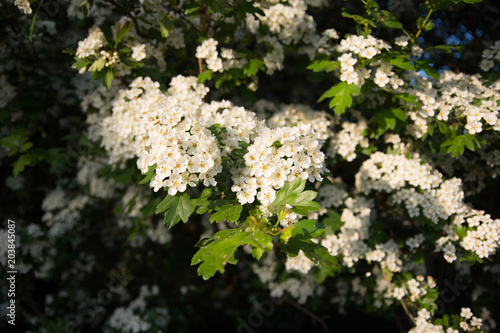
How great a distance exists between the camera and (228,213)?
2.00m

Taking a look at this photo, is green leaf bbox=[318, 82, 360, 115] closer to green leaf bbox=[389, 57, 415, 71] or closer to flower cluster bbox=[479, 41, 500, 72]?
green leaf bbox=[389, 57, 415, 71]

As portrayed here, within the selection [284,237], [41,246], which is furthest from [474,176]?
[41,246]

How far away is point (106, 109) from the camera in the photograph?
3.55 meters

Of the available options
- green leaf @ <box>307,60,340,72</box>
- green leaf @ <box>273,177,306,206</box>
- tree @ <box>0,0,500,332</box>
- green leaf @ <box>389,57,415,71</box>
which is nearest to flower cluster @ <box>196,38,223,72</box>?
tree @ <box>0,0,500,332</box>

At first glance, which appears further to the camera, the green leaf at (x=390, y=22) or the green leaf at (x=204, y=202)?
the green leaf at (x=390, y=22)

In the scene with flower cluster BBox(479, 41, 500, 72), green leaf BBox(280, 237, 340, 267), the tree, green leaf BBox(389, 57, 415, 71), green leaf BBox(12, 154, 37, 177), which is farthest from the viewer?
green leaf BBox(12, 154, 37, 177)

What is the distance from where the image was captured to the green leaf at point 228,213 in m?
1.93

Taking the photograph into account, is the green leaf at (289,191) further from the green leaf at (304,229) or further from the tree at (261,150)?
the green leaf at (304,229)

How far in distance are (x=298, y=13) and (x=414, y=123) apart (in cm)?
150

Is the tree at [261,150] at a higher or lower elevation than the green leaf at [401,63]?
lower

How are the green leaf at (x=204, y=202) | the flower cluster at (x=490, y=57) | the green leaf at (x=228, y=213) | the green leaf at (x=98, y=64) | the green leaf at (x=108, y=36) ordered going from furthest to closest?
the flower cluster at (x=490, y=57)
the green leaf at (x=108, y=36)
the green leaf at (x=98, y=64)
the green leaf at (x=204, y=202)
the green leaf at (x=228, y=213)

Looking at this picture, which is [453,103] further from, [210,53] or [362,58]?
[210,53]

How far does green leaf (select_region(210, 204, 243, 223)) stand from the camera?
76.2 inches

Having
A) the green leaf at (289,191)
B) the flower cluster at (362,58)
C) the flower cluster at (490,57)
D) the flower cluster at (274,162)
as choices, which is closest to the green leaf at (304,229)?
the green leaf at (289,191)
